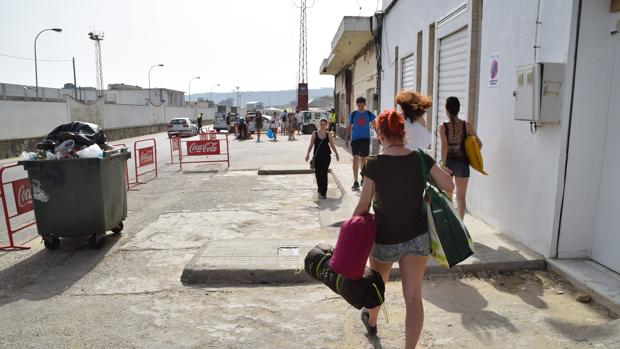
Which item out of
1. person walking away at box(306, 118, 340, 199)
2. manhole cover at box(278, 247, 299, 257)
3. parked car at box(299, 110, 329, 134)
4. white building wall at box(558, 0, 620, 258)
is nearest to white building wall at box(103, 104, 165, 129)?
parked car at box(299, 110, 329, 134)

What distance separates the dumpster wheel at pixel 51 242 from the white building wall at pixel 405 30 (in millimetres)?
6556

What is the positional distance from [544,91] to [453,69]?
321cm

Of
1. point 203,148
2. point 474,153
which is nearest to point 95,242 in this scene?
point 474,153

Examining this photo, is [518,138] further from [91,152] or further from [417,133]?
[91,152]

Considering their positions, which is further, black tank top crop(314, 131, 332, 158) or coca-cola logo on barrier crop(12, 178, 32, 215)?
black tank top crop(314, 131, 332, 158)

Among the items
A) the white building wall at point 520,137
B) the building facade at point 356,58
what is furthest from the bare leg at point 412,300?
the building facade at point 356,58

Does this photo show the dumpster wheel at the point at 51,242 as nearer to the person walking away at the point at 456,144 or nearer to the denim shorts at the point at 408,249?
the denim shorts at the point at 408,249

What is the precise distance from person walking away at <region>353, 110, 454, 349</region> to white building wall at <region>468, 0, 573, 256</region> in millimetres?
2208

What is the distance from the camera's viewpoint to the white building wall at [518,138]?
4.41 m

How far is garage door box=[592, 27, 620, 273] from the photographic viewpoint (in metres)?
4.12

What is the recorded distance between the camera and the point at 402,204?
2873mm

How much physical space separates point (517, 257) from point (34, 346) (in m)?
4.44

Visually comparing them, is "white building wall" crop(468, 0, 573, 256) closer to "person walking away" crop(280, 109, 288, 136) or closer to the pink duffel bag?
the pink duffel bag

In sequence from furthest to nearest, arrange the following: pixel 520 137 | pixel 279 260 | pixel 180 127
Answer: pixel 180 127
pixel 520 137
pixel 279 260
